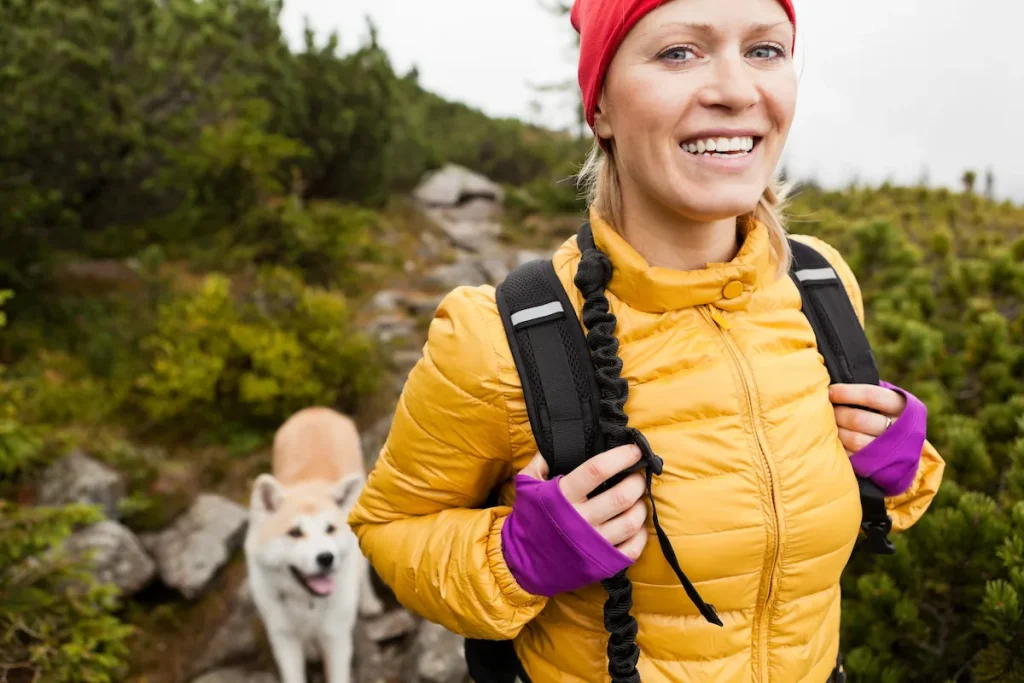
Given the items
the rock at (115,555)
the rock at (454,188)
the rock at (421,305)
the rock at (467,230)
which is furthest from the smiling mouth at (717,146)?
the rock at (454,188)

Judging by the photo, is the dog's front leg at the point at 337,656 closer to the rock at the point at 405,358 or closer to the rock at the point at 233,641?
the rock at the point at 233,641

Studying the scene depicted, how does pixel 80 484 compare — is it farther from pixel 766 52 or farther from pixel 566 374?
pixel 766 52

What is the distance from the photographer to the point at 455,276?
895cm

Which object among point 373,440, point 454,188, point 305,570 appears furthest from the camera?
point 454,188

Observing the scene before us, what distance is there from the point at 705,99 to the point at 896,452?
2.59 ft

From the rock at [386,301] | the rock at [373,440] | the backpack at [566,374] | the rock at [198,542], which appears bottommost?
the rock at [198,542]

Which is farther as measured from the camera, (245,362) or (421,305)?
(421,305)

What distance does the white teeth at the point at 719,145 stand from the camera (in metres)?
1.10

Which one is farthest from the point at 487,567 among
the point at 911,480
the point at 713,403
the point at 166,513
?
the point at 166,513

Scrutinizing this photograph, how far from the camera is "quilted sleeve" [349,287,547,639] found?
1.16 m

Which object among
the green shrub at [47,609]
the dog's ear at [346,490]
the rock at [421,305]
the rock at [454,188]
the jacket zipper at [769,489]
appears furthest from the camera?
the rock at [454,188]

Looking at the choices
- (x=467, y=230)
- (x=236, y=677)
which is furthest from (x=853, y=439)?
(x=467, y=230)

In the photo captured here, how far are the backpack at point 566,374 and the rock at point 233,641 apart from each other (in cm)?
297

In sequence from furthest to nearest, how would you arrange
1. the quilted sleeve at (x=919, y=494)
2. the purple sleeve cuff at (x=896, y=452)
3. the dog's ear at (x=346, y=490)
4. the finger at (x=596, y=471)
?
the dog's ear at (x=346, y=490) → the quilted sleeve at (x=919, y=494) → the purple sleeve cuff at (x=896, y=452) → the finger at (x=596, y=471)
